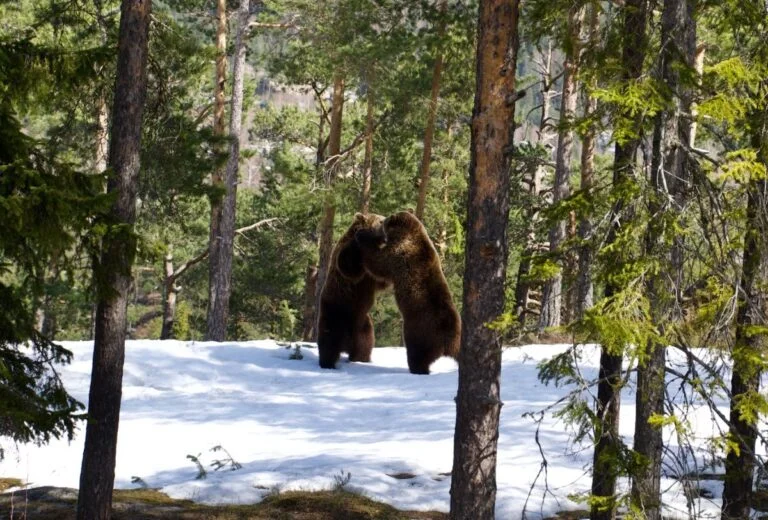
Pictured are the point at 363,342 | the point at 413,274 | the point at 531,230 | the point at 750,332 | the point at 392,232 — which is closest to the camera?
the point at 750,332

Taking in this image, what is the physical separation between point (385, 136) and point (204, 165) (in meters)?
9.70

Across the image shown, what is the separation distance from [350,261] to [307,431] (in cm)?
305

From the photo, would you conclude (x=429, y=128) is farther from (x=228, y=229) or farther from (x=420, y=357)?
(x=420, y=357)

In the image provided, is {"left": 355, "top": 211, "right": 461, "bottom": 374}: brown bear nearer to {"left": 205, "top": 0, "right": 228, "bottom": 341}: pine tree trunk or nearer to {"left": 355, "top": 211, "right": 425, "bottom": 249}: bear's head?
{"left": 355, "top": 211, "right": 425, "bottom": 249}: bear's head

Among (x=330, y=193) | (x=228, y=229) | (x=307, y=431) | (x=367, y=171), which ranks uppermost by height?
(x=367, y=171)

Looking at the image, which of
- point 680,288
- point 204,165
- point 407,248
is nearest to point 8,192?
point 680,288

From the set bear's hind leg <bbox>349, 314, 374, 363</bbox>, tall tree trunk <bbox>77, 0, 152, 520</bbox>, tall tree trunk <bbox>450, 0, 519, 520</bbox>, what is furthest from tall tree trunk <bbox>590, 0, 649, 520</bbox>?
bear's hind leg <bbox>349, 314, 374, 363</bbox>

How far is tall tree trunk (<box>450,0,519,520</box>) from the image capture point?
5.70 m

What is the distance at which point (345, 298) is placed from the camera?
43.4ft

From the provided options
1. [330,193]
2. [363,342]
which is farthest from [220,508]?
[330,193]

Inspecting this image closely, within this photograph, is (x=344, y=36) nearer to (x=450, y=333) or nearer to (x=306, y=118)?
(x=450, y=333)

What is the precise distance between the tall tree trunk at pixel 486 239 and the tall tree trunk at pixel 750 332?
1446 mm

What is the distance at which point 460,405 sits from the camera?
5.89 metres

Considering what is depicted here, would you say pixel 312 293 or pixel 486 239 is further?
pixel 312 293
